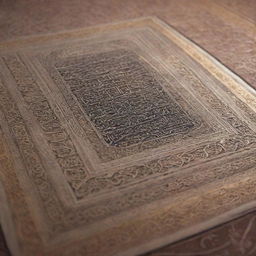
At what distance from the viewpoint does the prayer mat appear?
1683mm

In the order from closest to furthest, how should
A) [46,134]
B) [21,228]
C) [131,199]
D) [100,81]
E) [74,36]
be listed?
[21,228]
[131,199]
[46,134]
[100,81]
[74,36]

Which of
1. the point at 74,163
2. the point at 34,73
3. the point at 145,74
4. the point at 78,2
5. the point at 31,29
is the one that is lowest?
the point at 74,163

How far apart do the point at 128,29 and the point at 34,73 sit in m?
1.02

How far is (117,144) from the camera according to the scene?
2119 millimetres

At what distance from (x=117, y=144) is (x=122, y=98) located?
0.46 metres

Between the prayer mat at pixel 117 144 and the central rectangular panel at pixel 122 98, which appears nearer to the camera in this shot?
the prayer mat at pixel 117 144

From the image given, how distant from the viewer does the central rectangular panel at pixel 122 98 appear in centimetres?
222

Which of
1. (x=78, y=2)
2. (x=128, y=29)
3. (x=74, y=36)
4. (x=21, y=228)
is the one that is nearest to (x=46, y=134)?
(x=21, y=228)

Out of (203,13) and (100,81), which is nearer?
(100,81)

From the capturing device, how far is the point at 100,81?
264cm

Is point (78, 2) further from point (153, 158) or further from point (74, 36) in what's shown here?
point (153, 158)

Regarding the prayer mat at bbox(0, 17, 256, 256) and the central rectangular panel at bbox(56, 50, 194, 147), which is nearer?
the prayer mat at bbox(0, 17, 256, 256)

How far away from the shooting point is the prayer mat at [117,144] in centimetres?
168

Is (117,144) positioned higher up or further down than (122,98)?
further down
